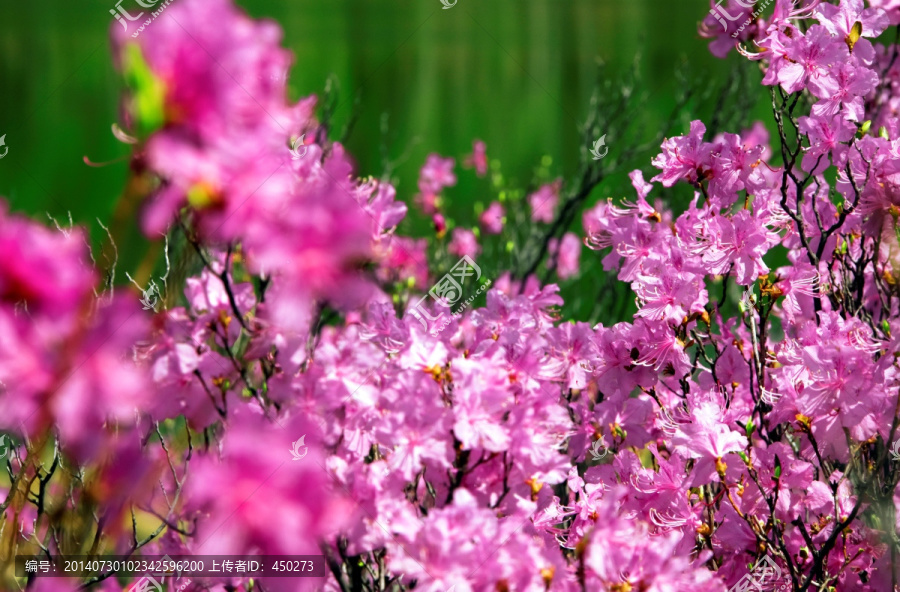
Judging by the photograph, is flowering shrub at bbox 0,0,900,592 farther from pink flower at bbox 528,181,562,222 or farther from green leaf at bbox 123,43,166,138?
pink flower at bbox 528,181,562,222

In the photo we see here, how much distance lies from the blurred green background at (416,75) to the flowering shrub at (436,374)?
3.26m

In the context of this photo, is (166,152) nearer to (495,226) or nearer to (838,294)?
(838,294)

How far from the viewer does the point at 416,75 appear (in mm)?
5590

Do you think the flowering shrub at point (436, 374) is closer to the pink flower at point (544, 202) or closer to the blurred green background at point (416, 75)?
the pink flower at point (544, 202)

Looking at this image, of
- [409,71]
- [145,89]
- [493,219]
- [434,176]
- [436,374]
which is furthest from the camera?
[409,71]

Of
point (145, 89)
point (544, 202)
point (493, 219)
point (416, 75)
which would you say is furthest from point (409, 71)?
point (145, 89)

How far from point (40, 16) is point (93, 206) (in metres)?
1.56

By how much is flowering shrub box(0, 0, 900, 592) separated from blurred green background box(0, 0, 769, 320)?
3.26 metres

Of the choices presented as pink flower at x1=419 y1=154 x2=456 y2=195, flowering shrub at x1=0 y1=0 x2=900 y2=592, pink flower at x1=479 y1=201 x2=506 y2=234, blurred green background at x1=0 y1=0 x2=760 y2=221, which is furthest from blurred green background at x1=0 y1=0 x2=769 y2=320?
flowering shrub at x1=0 y1=0 x2=900 y2=592

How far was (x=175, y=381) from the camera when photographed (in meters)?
0.80

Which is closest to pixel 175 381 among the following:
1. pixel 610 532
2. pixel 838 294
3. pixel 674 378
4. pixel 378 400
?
pixel 378 400

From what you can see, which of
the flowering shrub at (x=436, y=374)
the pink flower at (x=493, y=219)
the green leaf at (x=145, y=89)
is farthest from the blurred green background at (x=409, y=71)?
the green leaf at (x=145, y=89)

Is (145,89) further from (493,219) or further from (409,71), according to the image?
(409,71)

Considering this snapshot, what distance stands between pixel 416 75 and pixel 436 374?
5.01 m
